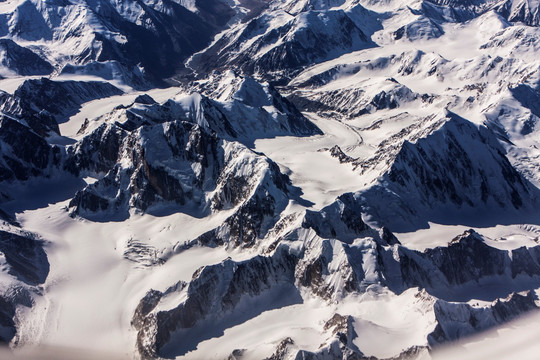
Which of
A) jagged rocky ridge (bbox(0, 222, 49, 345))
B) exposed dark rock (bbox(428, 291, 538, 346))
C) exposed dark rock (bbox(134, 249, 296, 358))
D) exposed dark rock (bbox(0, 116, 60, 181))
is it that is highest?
exposed dark rock (bbox(0, 116, 60, 181))

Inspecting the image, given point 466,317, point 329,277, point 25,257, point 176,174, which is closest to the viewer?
point 466,317

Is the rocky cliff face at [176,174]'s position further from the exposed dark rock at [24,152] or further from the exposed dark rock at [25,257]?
the exposed dark rock at [24,152]

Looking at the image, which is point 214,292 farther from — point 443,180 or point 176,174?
point 443,180

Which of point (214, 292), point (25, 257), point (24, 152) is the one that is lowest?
point (214, 292)

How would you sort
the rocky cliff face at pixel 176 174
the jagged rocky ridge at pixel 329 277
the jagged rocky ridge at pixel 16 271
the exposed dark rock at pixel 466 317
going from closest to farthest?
the exposed dark rock at pixel 466 317
the jagged rocky ridge at pixel 329 277
the jagged rocky ridge at pixel 16 271
the rocky cliff face at pixel 176 174

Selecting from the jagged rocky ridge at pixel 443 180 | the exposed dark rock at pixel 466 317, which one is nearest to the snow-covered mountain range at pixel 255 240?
the exposed dark rock at pixel 466 317

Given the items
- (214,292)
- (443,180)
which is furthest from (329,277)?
(443,180)

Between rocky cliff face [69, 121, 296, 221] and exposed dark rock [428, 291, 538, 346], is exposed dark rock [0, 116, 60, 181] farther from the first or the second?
exposed dark rock [428, 291, 538, 346]

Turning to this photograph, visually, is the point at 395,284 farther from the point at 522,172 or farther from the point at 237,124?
the point at 237,124

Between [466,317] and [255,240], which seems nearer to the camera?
[466,317]

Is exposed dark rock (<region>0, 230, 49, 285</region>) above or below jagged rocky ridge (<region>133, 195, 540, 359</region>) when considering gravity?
above

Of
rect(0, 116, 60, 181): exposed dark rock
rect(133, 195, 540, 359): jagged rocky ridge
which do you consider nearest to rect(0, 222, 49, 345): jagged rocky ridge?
rect(133, 195, 540, 359): jagged rocky ridge
